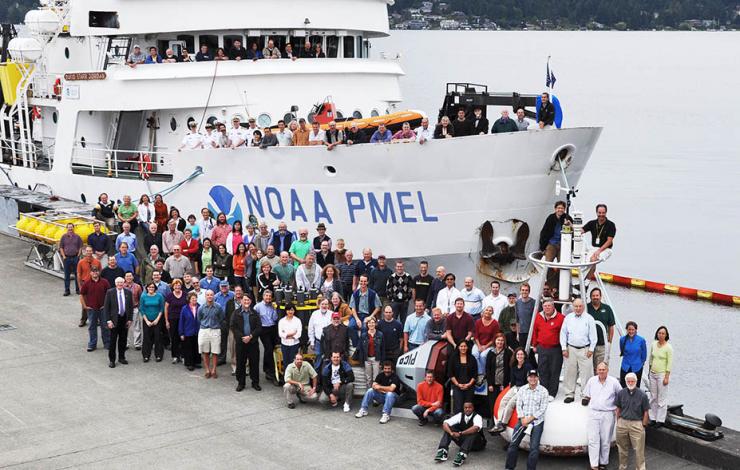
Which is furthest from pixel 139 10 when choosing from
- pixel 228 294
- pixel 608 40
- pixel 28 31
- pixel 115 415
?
pixel 608 40

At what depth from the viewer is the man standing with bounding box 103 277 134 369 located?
49.3 feet

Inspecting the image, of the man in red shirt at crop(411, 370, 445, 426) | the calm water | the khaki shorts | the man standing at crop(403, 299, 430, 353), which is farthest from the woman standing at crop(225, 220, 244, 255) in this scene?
the calm water

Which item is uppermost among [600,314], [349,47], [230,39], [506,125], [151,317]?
[230,39]

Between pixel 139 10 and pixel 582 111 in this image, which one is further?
pixel 582 111

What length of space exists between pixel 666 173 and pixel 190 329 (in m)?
40.3

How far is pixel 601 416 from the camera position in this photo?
38.1ft

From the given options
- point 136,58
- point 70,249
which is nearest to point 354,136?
point 70,249

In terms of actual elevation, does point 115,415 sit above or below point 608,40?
below

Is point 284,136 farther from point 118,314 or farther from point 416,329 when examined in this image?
point 416,329

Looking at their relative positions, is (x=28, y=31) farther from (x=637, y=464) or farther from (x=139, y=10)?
(x=637, y=464)

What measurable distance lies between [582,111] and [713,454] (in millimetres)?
63127

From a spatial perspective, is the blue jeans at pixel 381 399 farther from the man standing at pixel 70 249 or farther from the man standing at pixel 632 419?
the man standing at pixel 70 249

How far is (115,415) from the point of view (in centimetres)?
1333

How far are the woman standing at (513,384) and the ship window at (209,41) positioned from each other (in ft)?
38.7
